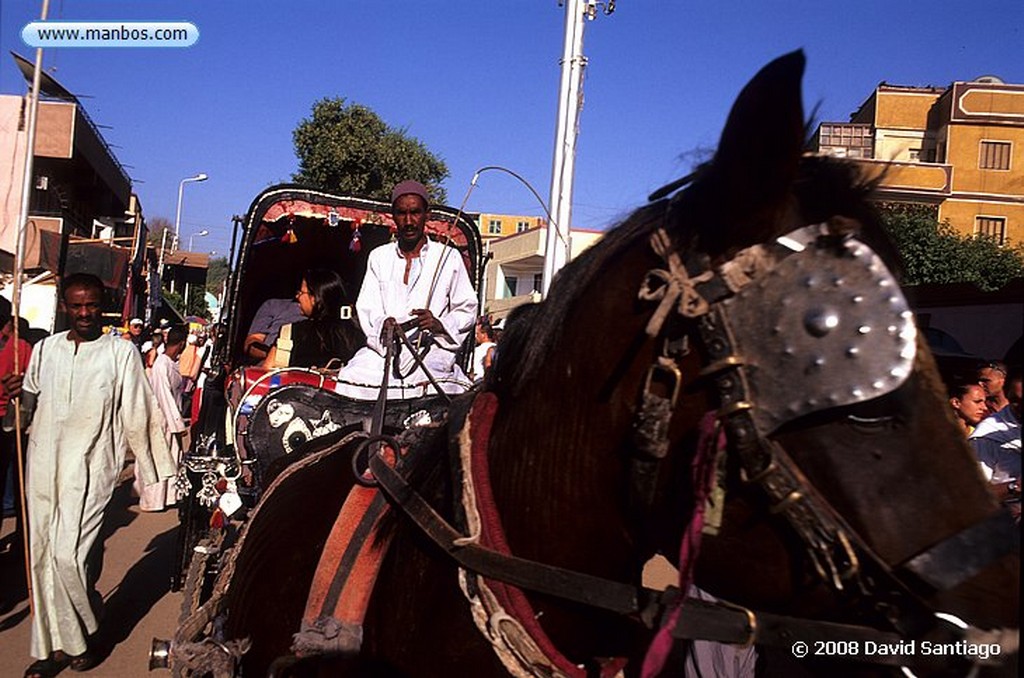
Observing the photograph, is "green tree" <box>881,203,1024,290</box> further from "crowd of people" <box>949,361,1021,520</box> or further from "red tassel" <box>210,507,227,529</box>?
"red tassel" <box>210,507,227,529</box>

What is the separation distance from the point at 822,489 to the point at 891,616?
0.67 feet

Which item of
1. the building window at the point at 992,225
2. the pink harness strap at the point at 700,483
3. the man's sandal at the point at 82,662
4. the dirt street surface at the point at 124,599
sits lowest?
the dirt street surface at the point at 124,599

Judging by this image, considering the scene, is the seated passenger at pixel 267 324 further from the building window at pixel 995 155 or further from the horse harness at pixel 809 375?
the building window at pixel 995 155

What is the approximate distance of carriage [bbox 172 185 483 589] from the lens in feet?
11.5

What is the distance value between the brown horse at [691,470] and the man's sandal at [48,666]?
12.6ft

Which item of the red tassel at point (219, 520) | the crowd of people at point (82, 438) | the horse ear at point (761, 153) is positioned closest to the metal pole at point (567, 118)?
the crowd of people at point (82, 438)

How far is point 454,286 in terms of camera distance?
155 inches

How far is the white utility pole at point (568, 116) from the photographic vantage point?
26.6 ft

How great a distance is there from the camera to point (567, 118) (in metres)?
8.31

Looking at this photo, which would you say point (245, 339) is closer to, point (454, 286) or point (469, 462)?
point (454, 286)

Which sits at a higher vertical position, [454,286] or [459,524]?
[454,286]

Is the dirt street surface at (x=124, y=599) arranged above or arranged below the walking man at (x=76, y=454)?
below

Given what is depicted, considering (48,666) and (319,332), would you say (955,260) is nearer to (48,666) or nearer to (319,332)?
(319,332)

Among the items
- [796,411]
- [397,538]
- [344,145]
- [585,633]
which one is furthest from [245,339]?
[344,145]
